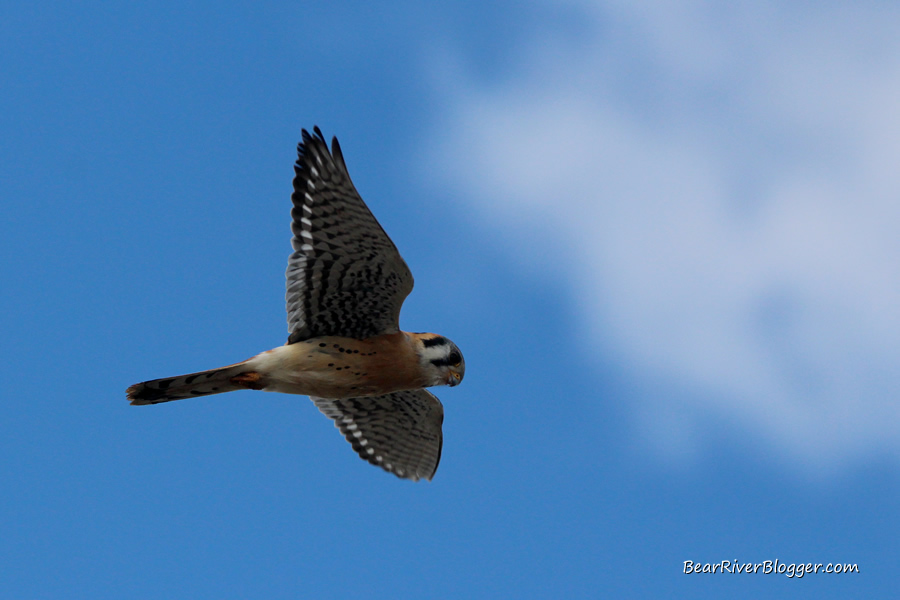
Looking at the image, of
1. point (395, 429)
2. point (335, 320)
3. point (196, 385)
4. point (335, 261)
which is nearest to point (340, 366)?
point (335, 320)

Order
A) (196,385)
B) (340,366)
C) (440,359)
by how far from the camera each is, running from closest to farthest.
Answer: (196,385) < (340,366) < (440,359)

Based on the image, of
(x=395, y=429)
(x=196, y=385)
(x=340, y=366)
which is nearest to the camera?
(x=196, y=385)

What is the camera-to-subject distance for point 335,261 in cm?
659

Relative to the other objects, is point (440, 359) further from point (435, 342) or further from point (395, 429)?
point (395, 429)

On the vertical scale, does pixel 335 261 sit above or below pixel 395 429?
above

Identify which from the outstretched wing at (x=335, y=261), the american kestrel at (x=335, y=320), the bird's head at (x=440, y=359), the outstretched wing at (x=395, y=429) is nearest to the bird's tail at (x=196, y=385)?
the american kestrel at (x=335, y=320)

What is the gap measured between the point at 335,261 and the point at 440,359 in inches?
52.5

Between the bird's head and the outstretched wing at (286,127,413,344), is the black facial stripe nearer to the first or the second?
the bird's head

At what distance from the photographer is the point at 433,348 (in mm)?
7219

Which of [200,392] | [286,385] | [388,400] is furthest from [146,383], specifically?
[388,400]

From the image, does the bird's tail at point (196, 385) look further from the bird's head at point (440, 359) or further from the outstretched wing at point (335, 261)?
the bird's head at point (440, 359)

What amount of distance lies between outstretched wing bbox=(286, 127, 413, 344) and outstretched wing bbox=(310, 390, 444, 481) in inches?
56.0

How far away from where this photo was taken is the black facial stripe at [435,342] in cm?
722

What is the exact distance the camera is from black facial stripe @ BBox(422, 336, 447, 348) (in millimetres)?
7223
